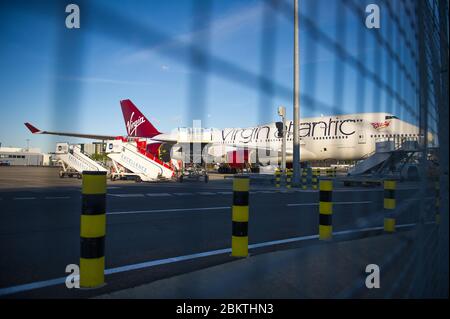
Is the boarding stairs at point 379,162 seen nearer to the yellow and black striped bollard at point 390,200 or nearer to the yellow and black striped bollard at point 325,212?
the yellow and black striped bollard at point 390,200

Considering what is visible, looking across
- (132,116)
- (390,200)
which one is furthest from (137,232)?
(390,200)

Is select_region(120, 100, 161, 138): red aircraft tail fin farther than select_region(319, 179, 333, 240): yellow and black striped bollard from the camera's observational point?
No

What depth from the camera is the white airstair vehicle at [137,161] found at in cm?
1869

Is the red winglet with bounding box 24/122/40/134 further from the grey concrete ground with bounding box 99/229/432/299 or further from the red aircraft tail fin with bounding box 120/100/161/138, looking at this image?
the grey concrete ground with bounding box 99/229/432/299

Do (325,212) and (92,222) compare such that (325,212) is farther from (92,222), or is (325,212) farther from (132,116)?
(92,222)

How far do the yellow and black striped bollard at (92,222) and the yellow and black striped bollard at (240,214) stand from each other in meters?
1.38

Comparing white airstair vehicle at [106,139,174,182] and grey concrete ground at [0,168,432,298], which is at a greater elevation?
white airstair vehicle at [106,139,174,182]

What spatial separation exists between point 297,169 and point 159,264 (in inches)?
469

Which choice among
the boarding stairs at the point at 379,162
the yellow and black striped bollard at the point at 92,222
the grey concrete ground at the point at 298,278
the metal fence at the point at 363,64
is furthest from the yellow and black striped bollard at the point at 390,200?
the boarding stairs at the point at 379,162

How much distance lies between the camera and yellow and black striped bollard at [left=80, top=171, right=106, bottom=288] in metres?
2.66

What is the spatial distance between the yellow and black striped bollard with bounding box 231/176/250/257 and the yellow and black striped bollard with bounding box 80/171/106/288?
54.3 inches

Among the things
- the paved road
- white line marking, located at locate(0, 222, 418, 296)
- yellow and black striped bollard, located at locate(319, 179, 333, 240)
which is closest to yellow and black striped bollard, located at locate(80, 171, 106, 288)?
the paved road

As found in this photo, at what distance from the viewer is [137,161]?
62.5 feet
